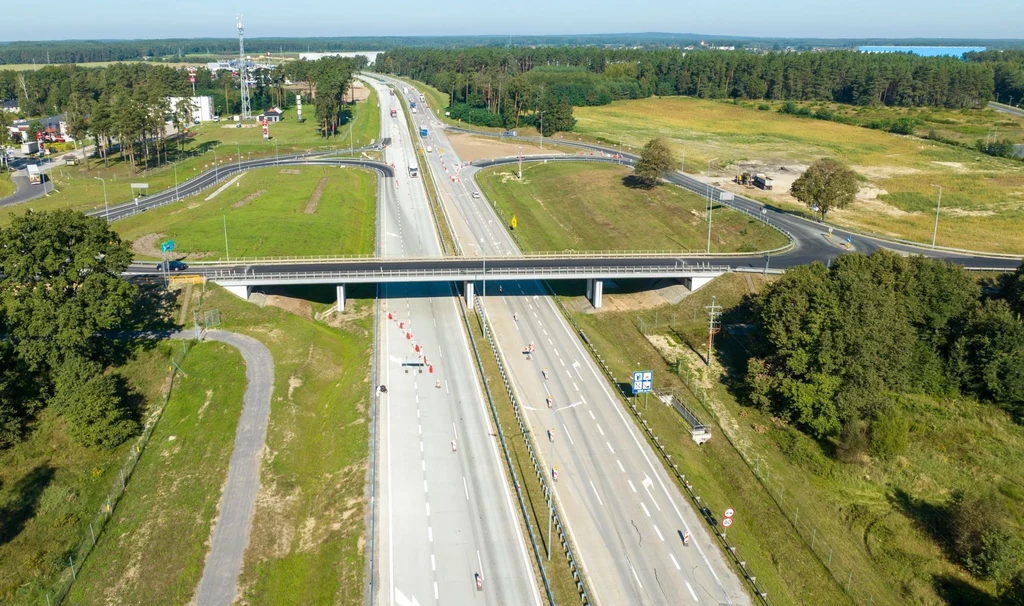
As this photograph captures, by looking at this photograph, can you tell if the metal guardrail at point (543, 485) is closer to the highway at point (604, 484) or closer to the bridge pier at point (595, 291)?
the highway at point (604, 484)

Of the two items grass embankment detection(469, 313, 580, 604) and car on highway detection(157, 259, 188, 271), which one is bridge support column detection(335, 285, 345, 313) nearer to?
grass embankment detection(469, 313, 580, 604)

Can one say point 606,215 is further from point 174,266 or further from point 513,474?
point 513,474

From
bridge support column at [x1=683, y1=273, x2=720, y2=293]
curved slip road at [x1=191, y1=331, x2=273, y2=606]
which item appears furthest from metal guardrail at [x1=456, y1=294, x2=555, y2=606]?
bridge support column at [x1=683, y1=273, x2=720, y2=293]

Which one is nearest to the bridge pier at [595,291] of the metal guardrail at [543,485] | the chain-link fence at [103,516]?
the metal guardrail at [543,485]

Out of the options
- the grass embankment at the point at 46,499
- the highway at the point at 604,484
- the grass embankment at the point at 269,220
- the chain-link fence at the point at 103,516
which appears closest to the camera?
the highway at the point at 604,484

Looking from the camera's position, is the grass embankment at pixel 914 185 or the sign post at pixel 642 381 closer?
the sign post at pixel 642 381

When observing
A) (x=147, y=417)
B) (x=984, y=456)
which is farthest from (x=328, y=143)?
(x=984, y=456)

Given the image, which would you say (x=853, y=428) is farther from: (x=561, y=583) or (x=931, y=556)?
(x=561, y=583)
